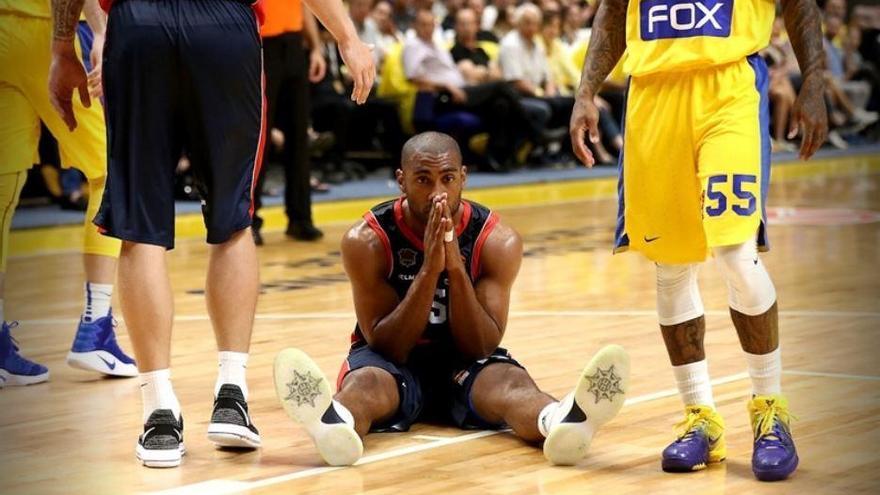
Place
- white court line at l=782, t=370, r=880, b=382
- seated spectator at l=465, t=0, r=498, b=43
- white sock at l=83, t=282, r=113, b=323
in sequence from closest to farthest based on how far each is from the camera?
white court line at l=782, t=370, r=880, b=382
white sock at l=83, t=282, r=113, b=323
seated spectator at l=465, t=0, r=498, b=43

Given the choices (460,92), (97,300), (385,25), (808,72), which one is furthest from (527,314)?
(385,25)

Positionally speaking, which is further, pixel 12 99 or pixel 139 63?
pixel 12 99

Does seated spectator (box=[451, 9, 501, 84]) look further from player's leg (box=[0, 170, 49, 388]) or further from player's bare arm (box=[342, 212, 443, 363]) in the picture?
player's bare arm (box=[342, 212, 443, 363])

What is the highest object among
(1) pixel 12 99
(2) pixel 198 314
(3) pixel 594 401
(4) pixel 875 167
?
(1) pixel 12 99

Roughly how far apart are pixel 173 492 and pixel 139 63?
1114 mm

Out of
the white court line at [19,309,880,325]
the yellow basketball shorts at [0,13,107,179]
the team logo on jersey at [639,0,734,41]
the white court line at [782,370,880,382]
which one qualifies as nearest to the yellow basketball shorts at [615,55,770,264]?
the team logo on jersey at [639,0,734,41]

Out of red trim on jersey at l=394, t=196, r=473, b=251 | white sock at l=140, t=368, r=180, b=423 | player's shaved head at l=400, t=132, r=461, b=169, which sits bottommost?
white sock at l=140, t=368, r=180, b=423

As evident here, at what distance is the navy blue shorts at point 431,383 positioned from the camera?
4469mm

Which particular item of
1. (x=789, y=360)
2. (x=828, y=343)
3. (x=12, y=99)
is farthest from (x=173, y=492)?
(x=828, y=343)

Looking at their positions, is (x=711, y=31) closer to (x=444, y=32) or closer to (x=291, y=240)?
(x=291, y=240)

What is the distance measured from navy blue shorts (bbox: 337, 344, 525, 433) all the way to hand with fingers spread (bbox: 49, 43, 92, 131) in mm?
1108

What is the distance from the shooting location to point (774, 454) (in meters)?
3.79

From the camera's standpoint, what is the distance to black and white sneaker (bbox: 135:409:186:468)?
4.05 metres

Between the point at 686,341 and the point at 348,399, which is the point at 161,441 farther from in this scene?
the point at 686,341
